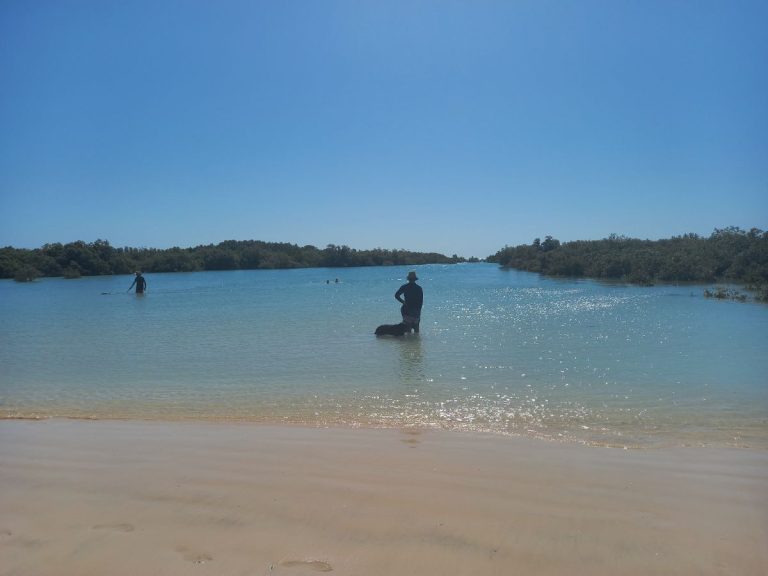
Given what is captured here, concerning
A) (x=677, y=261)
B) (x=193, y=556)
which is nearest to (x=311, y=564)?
(x=193, y=556)

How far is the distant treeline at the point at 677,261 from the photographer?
30.7 m

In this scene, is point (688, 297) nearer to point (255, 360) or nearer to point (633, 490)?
point (255, 360)

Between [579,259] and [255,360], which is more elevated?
[579,259]

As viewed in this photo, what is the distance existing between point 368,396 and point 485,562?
5.52 m

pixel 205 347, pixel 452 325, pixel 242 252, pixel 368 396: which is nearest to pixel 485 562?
A: pixel 368 396

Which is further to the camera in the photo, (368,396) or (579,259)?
(579,259)

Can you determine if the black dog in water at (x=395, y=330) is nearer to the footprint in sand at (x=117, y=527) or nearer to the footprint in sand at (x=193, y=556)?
the footprint in sand at (x=117, y=527)

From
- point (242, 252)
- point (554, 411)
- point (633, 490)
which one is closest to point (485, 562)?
point (633, 490)

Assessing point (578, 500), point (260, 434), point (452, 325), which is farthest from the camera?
point (452, 325)

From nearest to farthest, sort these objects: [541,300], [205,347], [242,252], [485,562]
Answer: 1. [485,562]
2. [205,347]
3. [541,300]
4. [242,252]

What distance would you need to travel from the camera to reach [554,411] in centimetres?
771

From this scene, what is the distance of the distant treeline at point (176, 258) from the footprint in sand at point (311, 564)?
220 ft

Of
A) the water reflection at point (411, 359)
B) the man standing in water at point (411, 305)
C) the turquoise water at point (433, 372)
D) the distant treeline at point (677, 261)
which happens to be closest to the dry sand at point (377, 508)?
the turquoise water at point (433, 372)

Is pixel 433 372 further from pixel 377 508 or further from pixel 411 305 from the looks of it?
pixel 377 508
